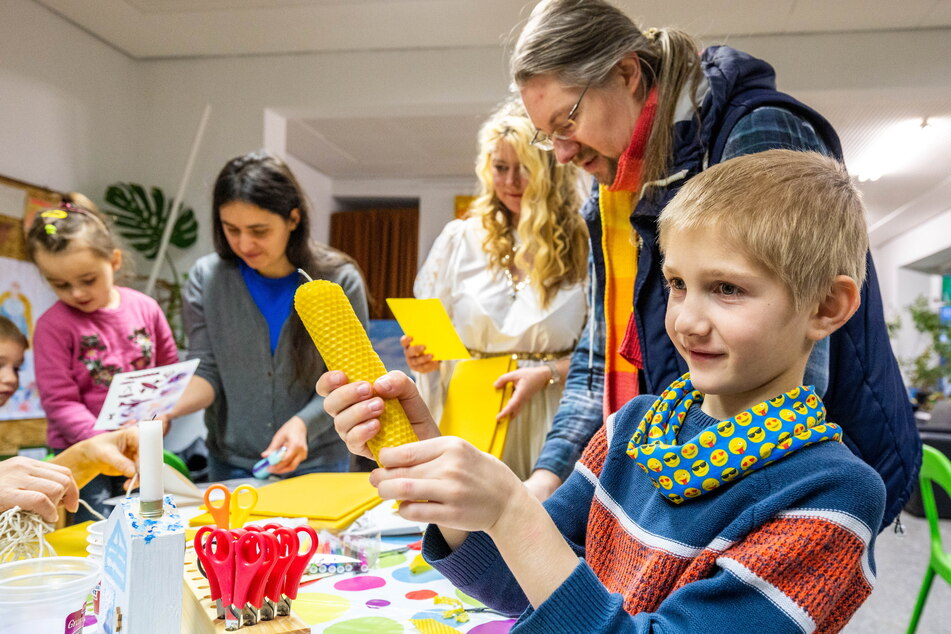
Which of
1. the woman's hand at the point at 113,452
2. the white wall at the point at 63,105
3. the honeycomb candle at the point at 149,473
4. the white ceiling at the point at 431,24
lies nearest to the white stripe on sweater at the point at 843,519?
the honeycomb candle at the point at 149,473

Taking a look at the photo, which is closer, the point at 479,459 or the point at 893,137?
the point at 479,459

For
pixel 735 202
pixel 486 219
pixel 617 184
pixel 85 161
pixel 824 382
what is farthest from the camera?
pixel 85 161

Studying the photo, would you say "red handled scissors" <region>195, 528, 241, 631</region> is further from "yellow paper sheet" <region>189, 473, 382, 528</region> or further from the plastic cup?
"yellow paper sheet" <region>189, 473, 382, 528</region>

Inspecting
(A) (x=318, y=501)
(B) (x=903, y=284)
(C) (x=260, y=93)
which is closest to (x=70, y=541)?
(A) (x=318, y=501)

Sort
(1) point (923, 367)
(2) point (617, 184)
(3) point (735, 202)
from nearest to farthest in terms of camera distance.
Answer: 1. (3) point (735, 202)
2. (2) point (617, 184)
3. (1) point (923, 367)

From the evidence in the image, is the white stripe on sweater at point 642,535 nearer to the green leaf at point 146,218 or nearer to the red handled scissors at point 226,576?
the red handled scissors at point 226,576

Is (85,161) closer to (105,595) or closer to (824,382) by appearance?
(105,595)

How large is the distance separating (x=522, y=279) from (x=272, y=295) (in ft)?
2.40

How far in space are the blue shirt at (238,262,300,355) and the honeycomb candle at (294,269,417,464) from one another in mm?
1419

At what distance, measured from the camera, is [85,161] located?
434 cm

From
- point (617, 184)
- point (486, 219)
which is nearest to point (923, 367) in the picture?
point (486, 219)

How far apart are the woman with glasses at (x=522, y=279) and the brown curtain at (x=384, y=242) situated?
20.3ft

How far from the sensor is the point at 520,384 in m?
1.89

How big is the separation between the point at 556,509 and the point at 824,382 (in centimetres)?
38
